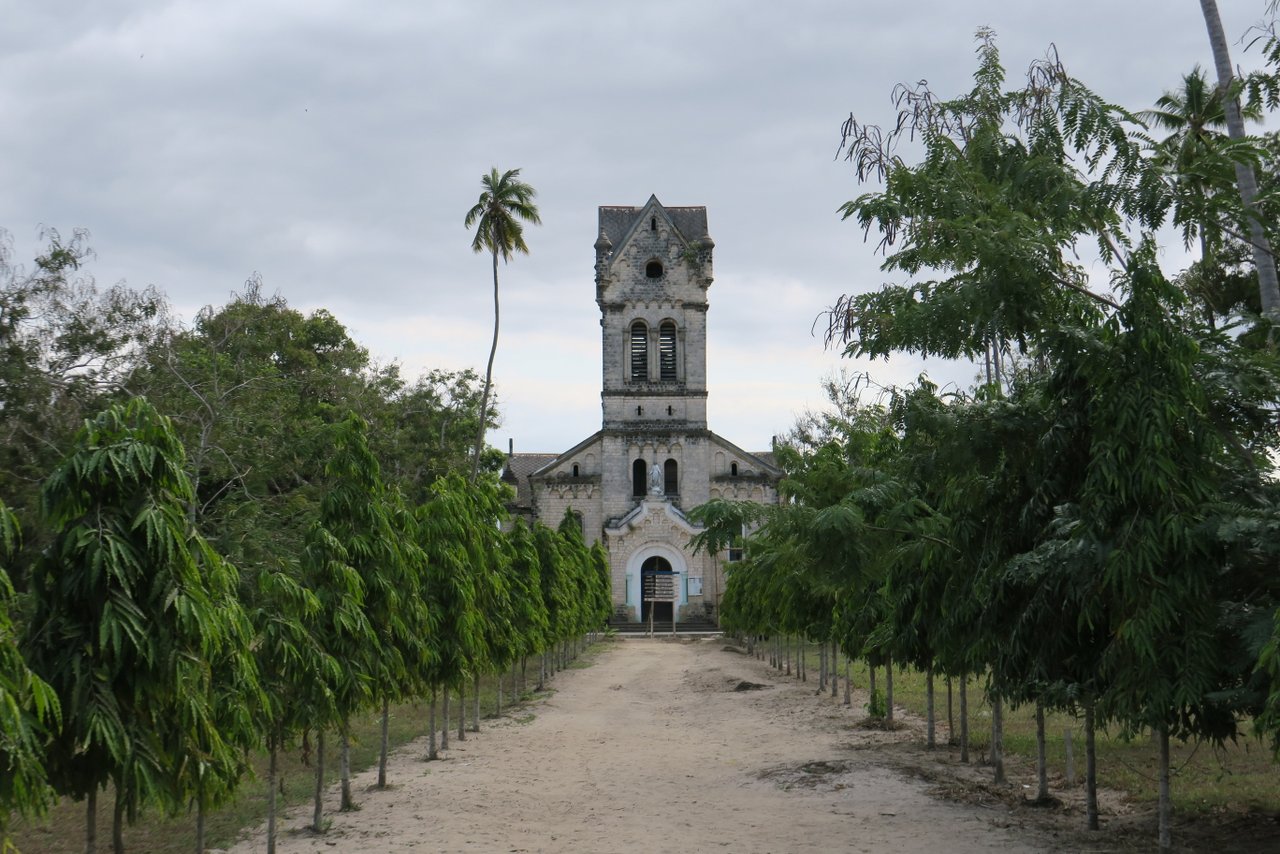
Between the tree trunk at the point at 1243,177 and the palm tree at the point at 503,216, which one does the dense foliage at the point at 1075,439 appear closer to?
the tree trunk at the point at 1243,177

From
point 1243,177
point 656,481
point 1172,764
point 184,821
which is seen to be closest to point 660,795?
point 184,821

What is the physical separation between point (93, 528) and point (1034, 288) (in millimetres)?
7857

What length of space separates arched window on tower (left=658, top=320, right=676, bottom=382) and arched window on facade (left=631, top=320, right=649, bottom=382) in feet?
2.48

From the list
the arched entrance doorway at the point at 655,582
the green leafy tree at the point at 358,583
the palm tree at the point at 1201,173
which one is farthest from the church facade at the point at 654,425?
the palm tree at the point at 1201,173

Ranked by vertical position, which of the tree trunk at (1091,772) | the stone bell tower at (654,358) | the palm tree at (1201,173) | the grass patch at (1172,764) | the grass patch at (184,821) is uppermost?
Result: the stone bell tower at (654,358)

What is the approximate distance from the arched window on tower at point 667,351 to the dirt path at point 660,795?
35.1 m

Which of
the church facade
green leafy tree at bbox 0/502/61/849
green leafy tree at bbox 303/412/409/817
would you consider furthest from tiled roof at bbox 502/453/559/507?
green leafy tree at bbox 0/502/61/849

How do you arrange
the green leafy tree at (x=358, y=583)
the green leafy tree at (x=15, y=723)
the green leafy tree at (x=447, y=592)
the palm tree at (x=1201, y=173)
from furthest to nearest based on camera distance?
the green leafy tree at (x=447, y=592)
the green leafy tree at (x=358, y=583)
the palm tree at (x=1201, y=173)
the green leafy tree at (x=15, y=723)

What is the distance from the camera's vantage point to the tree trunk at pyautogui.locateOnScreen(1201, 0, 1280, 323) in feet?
37.4

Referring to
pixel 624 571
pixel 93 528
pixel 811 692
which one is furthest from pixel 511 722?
pixel 624 571

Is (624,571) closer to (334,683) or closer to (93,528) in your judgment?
(334,683)

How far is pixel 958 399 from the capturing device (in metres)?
11.7

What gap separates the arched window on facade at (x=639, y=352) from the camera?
62906 millimetres

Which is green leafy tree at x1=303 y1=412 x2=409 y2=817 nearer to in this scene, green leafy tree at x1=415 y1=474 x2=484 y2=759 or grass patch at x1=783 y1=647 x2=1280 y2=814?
green leafy tree at x1=415 y1=474 x2=484 y2=759
